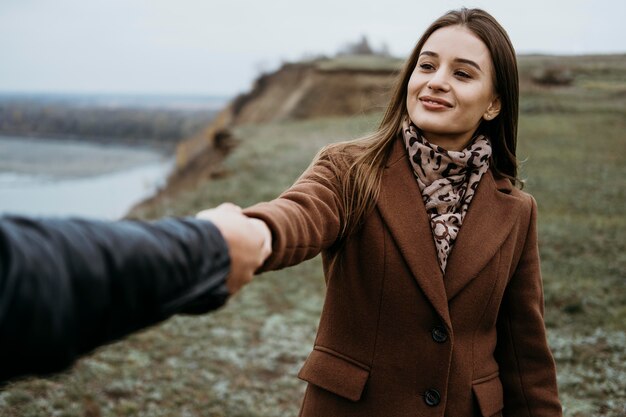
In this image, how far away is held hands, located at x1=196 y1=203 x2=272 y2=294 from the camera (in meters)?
1.03

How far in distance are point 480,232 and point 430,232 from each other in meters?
0.19

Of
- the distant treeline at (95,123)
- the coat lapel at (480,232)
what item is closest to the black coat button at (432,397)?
the coat lapel at (480,232)

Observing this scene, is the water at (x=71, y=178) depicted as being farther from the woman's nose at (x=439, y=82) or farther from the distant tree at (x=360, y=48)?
the distant tree at (x=360, y=48)

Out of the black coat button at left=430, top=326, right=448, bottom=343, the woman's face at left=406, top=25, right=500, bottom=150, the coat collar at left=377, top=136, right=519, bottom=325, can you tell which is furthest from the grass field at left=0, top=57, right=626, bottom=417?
the black coat button at left=430, top=326, right=448, bottom=343

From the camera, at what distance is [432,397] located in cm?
167

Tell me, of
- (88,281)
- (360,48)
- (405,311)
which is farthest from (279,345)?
(360,48)

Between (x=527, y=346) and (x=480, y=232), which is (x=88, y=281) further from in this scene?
(x=527, y=346)

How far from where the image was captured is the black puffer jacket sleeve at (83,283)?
688 mm

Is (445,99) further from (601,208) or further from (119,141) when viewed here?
(119,141)

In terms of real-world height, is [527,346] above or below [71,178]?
above

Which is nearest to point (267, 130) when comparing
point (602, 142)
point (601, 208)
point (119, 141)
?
point (602, 142)

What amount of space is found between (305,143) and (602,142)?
8.42 m

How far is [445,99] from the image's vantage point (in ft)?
5.73

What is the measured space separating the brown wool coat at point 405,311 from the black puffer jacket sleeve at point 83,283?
0.71 m
